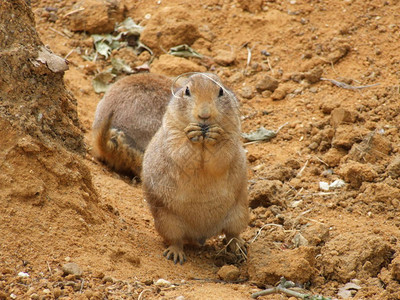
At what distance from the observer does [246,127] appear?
9211mm

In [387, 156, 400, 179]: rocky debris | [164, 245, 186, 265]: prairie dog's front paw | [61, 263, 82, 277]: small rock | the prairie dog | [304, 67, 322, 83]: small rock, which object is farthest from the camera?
[304, 67, 322, 83]: small rock

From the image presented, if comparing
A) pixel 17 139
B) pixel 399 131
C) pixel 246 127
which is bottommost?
pixel 246 127

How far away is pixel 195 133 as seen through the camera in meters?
5.64

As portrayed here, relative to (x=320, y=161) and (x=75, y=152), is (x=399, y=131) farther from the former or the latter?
(x=75, y=152)

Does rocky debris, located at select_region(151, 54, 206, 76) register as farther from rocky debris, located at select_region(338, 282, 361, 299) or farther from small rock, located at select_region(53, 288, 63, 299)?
small rock, located at select_region(53, 288, 63, 299)

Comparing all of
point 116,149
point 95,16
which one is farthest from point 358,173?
point 95,16

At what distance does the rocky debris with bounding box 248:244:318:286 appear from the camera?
5.47m

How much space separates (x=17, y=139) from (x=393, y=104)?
516cm

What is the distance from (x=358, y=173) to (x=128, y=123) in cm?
325

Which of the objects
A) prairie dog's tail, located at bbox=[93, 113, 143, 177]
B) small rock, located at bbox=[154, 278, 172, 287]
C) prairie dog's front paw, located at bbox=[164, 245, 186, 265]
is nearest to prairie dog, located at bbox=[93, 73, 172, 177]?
prairie dog's tail, located at bbox=[93, 113, 143, 177]

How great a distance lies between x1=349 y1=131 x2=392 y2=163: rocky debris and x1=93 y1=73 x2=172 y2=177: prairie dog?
2753mm

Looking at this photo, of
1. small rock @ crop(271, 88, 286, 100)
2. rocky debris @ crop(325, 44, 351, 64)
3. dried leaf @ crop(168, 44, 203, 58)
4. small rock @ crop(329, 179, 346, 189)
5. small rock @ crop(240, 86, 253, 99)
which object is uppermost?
rocky debris @ crop(325, 44, 351, 64)

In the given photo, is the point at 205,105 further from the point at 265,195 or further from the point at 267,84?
the point at 267,84

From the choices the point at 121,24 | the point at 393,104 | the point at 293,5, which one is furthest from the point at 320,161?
the point at 121,24
